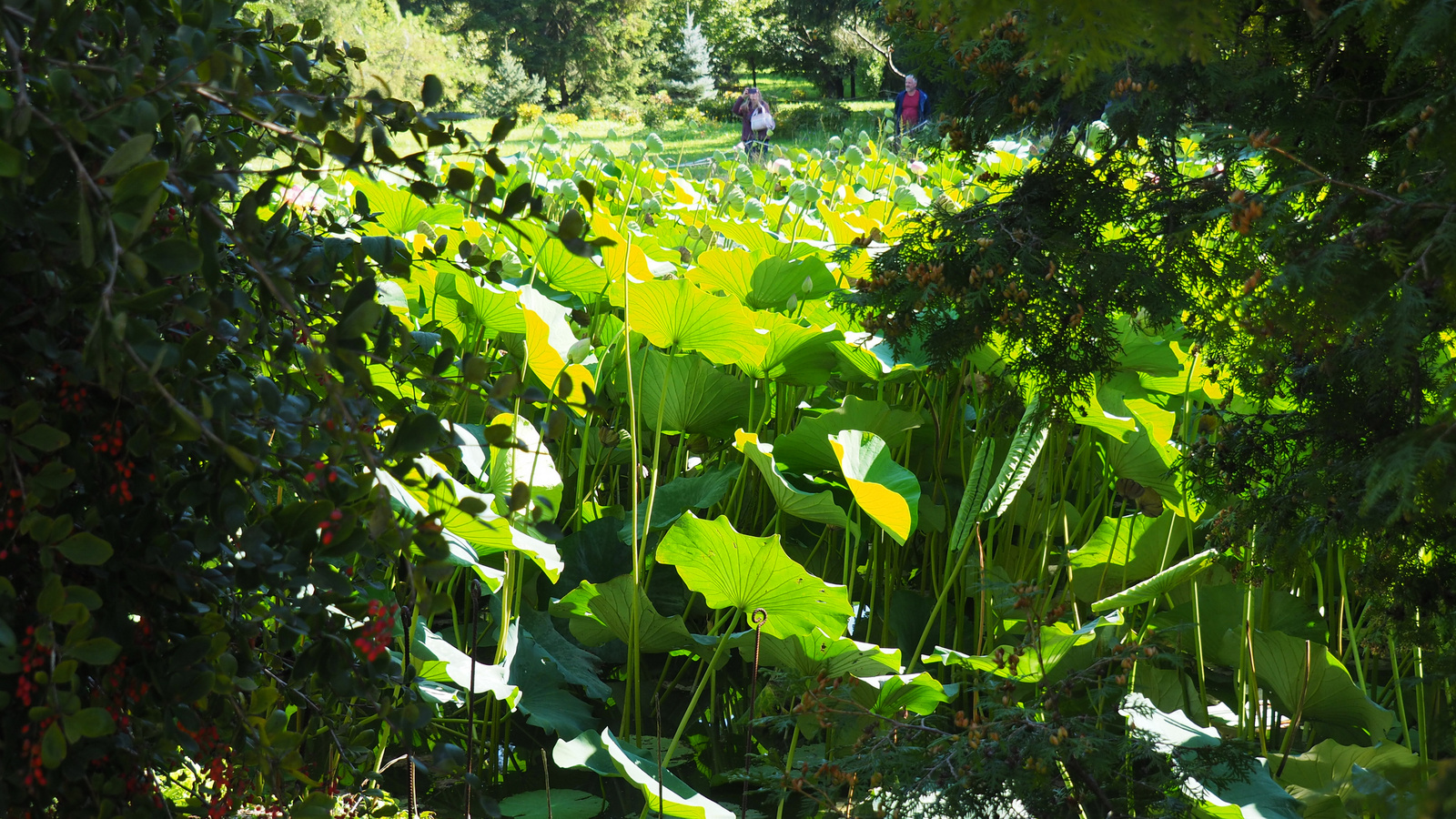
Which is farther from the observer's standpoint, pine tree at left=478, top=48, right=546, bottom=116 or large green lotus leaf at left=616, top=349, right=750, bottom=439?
pine tree at left=478, top=48, right=546, bottom=116

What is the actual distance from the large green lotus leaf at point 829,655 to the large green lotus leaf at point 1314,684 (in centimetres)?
56

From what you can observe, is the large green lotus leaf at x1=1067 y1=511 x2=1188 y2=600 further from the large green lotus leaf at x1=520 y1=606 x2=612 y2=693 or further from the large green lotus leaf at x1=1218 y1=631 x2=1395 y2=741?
the large green lotus leaf at x1=520 y1=606 x2=612 y2=693

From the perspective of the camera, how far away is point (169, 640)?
73 centimetres

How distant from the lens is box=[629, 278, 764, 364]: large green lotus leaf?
161 cm

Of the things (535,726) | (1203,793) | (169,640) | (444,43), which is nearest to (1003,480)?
(1203,793)

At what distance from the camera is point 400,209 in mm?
2090

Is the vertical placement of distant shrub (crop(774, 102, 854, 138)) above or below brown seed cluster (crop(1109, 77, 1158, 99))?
below

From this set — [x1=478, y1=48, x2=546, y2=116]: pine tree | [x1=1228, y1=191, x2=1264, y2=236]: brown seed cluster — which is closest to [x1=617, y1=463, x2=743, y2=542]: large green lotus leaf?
[x1=1228, y1=191, x2=1264, y2=236]: brown seed cluster

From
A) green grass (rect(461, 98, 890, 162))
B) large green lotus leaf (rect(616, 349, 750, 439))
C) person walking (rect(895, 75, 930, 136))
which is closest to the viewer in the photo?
large green lotus leaf (rect(616, 349, 750, 439))

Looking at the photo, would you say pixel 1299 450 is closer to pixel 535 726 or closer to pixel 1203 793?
pixel 1203 793

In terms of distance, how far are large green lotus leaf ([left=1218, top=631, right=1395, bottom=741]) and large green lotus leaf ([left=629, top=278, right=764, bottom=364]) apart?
90 cm

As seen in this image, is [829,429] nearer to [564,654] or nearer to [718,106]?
[564,654]

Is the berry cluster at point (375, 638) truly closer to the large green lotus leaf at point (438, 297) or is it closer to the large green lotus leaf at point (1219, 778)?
the large green lotus leaf at point (1219, 778)

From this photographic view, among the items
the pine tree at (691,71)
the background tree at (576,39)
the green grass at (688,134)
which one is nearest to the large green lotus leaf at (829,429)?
the green grass at (688,134)
